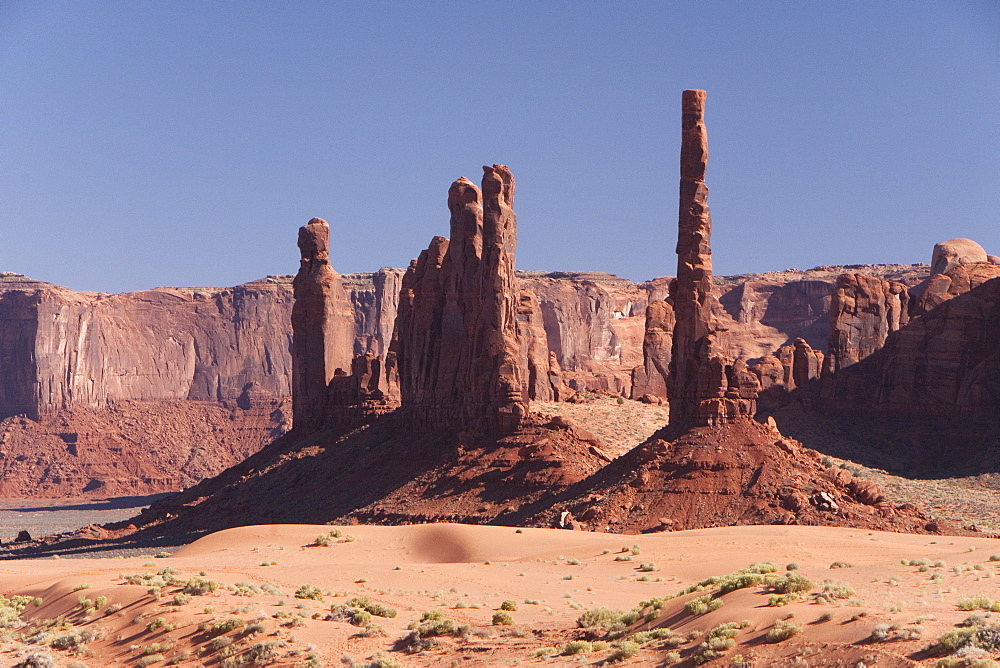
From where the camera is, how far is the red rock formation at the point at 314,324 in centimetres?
7844

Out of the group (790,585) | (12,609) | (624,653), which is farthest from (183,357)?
(624,653)

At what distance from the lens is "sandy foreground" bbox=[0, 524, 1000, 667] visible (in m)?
22.3

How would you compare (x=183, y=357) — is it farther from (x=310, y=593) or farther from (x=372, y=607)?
(x=372, y=607)

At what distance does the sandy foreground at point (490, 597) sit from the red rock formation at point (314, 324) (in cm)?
3141

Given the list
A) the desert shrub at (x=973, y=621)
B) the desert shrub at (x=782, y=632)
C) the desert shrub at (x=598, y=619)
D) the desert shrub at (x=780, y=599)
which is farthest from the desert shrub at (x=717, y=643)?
the desert shrub at (x=598, y=619)

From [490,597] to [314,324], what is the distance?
155ft

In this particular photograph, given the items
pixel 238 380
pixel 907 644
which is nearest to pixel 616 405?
pixel 907 644

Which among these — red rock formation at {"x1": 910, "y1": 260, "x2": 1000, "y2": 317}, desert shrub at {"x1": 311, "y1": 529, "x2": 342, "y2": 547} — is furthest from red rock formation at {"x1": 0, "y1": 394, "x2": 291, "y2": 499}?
desert shrub at {"x1": 311, "y1": 529, "x2": 342, "y2": 547}

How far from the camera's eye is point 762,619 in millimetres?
22422

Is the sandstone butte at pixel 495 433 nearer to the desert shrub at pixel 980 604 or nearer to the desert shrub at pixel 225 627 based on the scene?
the desert shrub at pixel 225 627

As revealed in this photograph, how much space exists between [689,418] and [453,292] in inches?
659

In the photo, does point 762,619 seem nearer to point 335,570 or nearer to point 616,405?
point 335,570

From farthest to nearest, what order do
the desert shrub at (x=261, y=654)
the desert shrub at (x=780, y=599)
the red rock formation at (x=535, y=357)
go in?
the red rock formation at (x=535, y=357), the desert shrub at (x=261, y=654), the desert shrub at (x=780, y=599)

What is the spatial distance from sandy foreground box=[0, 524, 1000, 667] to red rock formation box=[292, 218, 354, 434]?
3141cm
